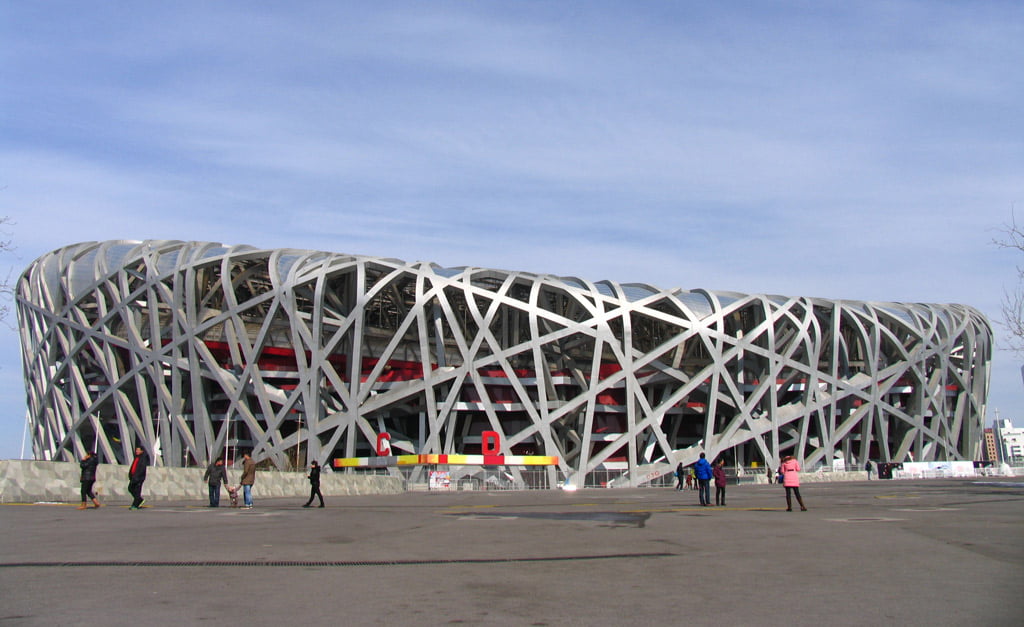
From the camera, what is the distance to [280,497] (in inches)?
1374

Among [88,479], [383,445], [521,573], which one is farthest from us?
[383,445]

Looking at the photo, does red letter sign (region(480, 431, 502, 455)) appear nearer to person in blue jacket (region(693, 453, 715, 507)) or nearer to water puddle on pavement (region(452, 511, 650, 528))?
person in blue jacket (region(693, 453, 715, 507))

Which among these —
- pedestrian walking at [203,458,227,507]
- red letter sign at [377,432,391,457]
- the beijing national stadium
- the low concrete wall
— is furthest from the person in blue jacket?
red letter sign at [377,432,391,457]

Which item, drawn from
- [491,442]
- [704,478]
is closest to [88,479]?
[704,478]

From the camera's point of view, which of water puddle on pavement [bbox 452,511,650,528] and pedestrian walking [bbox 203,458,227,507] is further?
pedestrian walking [bbox 203,458,227,507]

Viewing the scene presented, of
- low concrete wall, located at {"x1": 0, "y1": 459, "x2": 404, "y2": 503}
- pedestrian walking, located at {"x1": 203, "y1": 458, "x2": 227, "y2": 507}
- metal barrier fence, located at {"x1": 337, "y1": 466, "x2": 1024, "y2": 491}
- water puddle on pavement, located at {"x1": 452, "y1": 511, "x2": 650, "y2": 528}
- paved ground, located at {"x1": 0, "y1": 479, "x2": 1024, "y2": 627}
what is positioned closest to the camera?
paved ground, located at {"x1": 0, "y1": 479, "x2": 1024, "y2": 627}

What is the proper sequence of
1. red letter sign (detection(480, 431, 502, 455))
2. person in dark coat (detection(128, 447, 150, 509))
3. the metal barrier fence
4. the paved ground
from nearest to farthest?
1. the paved ground
2. person in dark coat (detection(128, 447, 150, 509))
3. the metal barrier fence
4. red letter sign (detection(480, 431, 502, 455))

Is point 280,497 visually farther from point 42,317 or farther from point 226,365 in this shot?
point 42,317

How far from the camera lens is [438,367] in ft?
196

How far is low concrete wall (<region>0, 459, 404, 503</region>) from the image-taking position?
25.5 metres

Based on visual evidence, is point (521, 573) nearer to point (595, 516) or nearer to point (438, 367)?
point (595, 516)

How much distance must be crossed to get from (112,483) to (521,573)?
22.3m

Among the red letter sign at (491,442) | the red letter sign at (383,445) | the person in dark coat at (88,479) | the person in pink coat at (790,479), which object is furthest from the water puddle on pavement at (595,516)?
the red letter sign at (491,442)

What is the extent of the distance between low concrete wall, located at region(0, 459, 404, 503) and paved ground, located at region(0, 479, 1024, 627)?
432 inches
